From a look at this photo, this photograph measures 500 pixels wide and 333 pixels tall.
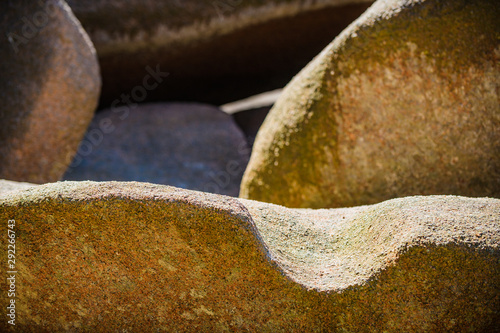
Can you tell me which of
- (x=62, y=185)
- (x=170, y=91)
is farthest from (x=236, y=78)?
(x=62, y=185)

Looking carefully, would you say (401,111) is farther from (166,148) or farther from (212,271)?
(166,148)

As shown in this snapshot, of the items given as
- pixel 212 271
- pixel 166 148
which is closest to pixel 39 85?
pixel 166 148

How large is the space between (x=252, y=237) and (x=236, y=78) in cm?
195

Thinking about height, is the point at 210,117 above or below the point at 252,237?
below

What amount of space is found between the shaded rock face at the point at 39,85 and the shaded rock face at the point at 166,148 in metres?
0.42

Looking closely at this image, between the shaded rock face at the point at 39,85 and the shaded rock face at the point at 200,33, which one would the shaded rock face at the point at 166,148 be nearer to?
the shaded rock face at the point at 200,33

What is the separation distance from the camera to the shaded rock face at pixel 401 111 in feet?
3.60

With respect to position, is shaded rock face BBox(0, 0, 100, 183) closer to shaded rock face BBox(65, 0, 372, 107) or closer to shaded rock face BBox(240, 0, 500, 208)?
shaded rock face BBox(65, 0, 372, 107)

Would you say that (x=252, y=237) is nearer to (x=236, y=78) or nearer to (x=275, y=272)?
(x=275, y=272)

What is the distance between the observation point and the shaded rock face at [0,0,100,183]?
1.42 m

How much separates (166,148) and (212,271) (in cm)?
144

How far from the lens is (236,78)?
8.57 ft

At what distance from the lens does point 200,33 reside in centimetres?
207

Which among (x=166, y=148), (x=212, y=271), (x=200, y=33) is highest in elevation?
(x=212, y=271)
